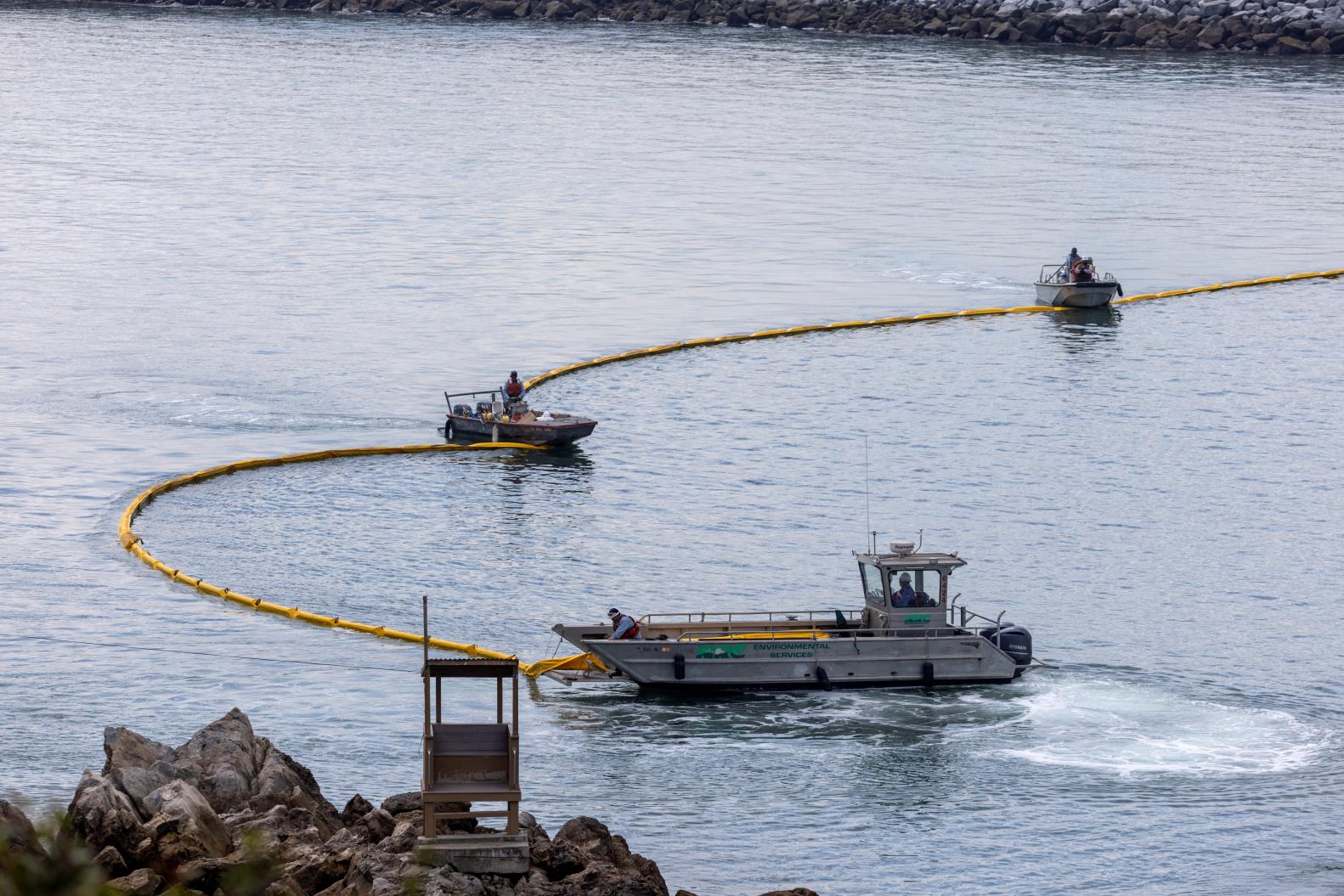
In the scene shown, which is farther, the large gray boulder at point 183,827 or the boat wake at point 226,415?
the boat wake at point 226,415

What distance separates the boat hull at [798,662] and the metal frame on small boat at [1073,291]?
5062 centimetres

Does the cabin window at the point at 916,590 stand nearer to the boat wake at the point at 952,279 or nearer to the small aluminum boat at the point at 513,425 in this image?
the small aluminum boat at the point at 513,425

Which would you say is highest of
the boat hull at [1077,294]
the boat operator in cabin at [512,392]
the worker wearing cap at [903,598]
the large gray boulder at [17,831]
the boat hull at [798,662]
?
the boat hull at [1077,294]

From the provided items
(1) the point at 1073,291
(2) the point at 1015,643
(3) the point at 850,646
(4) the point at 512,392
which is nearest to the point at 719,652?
(3) the point at 850,646

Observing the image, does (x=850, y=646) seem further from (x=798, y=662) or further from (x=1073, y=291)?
(x=1073, y=291)

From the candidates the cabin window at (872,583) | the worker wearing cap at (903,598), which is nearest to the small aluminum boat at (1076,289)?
the cabin window at (872,583)

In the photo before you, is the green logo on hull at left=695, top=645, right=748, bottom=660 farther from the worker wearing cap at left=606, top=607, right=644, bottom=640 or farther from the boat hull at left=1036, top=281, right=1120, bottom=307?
the boat hull at left=1036, top=281, right=1120, bottom=307

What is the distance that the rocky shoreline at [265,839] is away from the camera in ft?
94.7

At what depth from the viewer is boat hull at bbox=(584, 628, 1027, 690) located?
46.6 metres

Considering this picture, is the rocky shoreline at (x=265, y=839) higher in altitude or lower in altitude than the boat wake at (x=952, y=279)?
lower

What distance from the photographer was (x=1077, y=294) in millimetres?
95688

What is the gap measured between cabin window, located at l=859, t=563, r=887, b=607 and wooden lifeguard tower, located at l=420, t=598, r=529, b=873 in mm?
18999

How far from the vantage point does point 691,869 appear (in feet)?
123

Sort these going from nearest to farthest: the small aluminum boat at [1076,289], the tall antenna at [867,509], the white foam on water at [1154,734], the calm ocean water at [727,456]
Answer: the calm ocean water at [727,456] < the white foam on water at [1154,734] < the tall antenna at [867,509] < the small aluminum boat at [1076,289]
